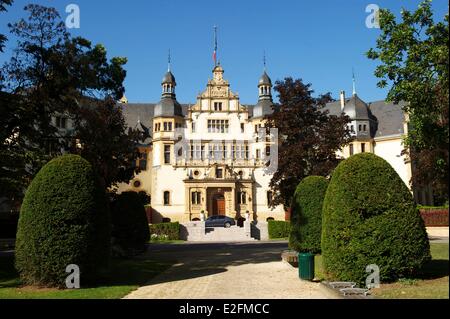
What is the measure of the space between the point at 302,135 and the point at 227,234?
1625cm

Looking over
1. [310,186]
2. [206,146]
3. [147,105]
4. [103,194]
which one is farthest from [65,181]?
[147,105]

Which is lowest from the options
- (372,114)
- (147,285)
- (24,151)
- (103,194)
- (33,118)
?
(147,285)

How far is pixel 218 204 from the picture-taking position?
2094 inches

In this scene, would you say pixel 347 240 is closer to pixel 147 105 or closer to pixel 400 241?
pixel 400 241

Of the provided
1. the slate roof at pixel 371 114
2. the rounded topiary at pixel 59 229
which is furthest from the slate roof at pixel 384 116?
the rounded topiary at pixel 59 229

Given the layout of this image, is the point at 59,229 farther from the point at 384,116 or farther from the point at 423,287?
the point at 384,116

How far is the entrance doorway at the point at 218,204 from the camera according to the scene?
5312cm

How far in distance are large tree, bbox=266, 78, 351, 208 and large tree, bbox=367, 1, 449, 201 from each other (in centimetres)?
1213

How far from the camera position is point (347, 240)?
12594mm

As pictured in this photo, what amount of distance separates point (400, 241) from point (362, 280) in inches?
58.9

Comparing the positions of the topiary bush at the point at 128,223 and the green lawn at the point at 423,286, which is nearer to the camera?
the green lawn at the point at 423,286

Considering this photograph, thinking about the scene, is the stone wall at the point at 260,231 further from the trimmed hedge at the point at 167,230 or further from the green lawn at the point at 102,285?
the green lawn at the point at 102,285

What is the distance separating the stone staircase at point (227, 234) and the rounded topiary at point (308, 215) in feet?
64.4
